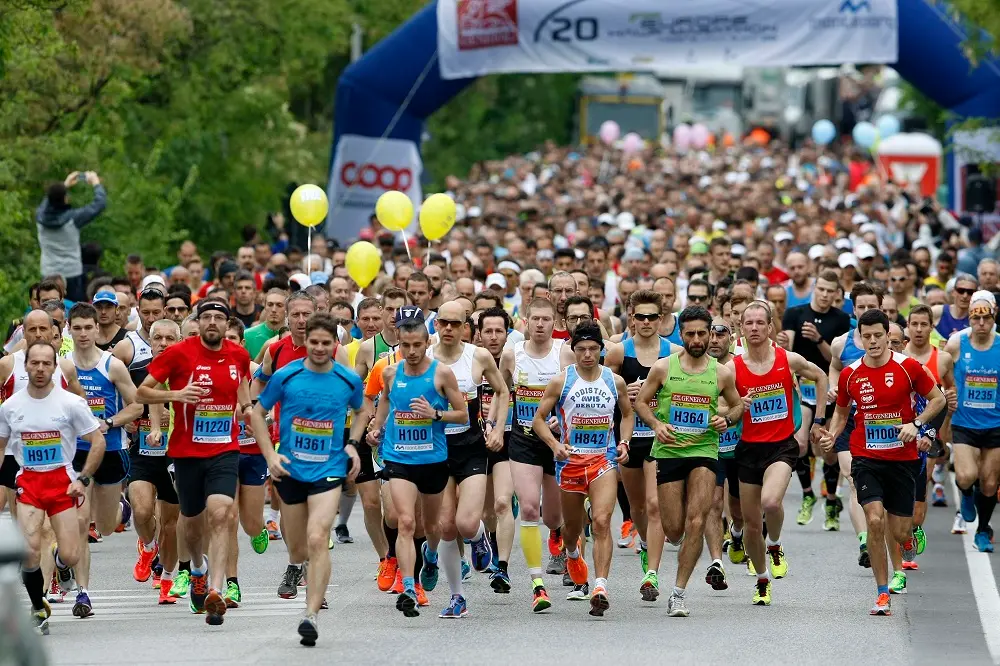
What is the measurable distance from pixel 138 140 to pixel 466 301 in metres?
15.0

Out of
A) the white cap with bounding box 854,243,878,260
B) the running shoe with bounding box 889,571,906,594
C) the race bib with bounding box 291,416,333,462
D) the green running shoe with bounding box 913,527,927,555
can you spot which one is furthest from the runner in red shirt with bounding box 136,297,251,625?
the white cap with bounding box 854,243,878,260

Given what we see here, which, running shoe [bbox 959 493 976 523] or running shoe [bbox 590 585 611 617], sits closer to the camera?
running shoe [bbox 590 585 611 617]

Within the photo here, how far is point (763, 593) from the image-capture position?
1334 centimetres

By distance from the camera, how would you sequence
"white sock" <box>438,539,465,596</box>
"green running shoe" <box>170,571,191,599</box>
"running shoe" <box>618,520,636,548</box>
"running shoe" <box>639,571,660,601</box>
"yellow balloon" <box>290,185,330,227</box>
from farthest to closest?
"yellow balloon" <box>290,185,330,227</box>, "running shoe" <box>618,520,636,548</box>, "green running shoe" <box>170,571,191,599</box>, "running shoe" <box>639,571,660,601</box>, "white sock" <box>438,539,465,596</box>

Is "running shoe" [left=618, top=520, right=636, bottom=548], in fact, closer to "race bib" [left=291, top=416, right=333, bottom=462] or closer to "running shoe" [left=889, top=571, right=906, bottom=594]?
"running shoe" [left=889, top=571, right=906, bottom=594]

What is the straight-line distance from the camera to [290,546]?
12188mm

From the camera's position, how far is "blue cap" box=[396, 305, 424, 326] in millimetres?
A: 12711

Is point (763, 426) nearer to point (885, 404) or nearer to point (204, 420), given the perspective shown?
point (885, 404)

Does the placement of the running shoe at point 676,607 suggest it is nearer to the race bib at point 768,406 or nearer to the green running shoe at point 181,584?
the race bib at point 768,406

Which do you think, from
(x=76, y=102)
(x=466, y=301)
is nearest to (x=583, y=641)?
(x=466, y=301)

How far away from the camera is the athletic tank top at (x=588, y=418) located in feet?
42.4

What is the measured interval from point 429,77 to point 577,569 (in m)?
13.7

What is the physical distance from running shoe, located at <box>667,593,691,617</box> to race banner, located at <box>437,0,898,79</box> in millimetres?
13282

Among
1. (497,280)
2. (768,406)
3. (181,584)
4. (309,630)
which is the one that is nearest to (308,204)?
(497,280)
